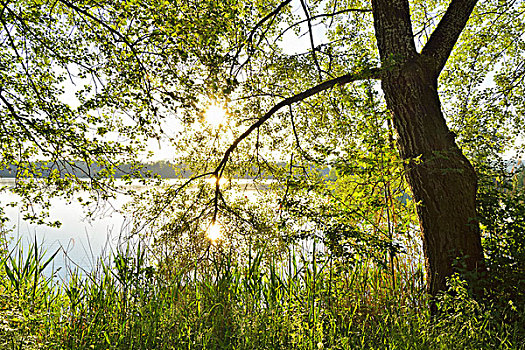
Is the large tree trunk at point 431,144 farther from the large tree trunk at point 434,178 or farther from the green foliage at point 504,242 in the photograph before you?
the green foliage at point 504,242

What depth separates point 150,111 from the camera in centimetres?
409

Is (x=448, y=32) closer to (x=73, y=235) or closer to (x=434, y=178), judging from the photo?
(x=434, y=178)

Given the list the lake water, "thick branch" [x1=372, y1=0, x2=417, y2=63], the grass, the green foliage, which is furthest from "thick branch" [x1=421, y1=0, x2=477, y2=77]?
the lake water

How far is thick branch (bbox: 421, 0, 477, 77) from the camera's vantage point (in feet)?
13.7

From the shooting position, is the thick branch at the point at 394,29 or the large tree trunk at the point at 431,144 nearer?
the large tree trunk at the point at 431,144

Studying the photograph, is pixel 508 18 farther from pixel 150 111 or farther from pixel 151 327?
pixel 151 327

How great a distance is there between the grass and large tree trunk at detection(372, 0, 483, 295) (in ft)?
1.77

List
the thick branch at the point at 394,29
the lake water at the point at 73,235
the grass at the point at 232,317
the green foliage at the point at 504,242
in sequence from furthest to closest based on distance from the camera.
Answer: the lake water at the point at 73,235 → the thick branch at the point at 394,29 → the green foliage at the point at 504,242 → the grass at the point at 232,317

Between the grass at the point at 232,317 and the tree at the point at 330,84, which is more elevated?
the tree at the point at 330,84

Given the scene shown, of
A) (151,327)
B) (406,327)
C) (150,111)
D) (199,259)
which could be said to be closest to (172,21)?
(150,111)

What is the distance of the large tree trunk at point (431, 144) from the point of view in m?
3.64

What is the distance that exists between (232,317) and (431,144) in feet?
8.60

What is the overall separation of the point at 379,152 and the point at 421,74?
97 centimetres

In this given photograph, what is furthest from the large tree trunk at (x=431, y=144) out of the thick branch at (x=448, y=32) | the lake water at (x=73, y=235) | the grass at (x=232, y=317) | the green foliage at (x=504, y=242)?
the lake water at (x=73, y=235)
